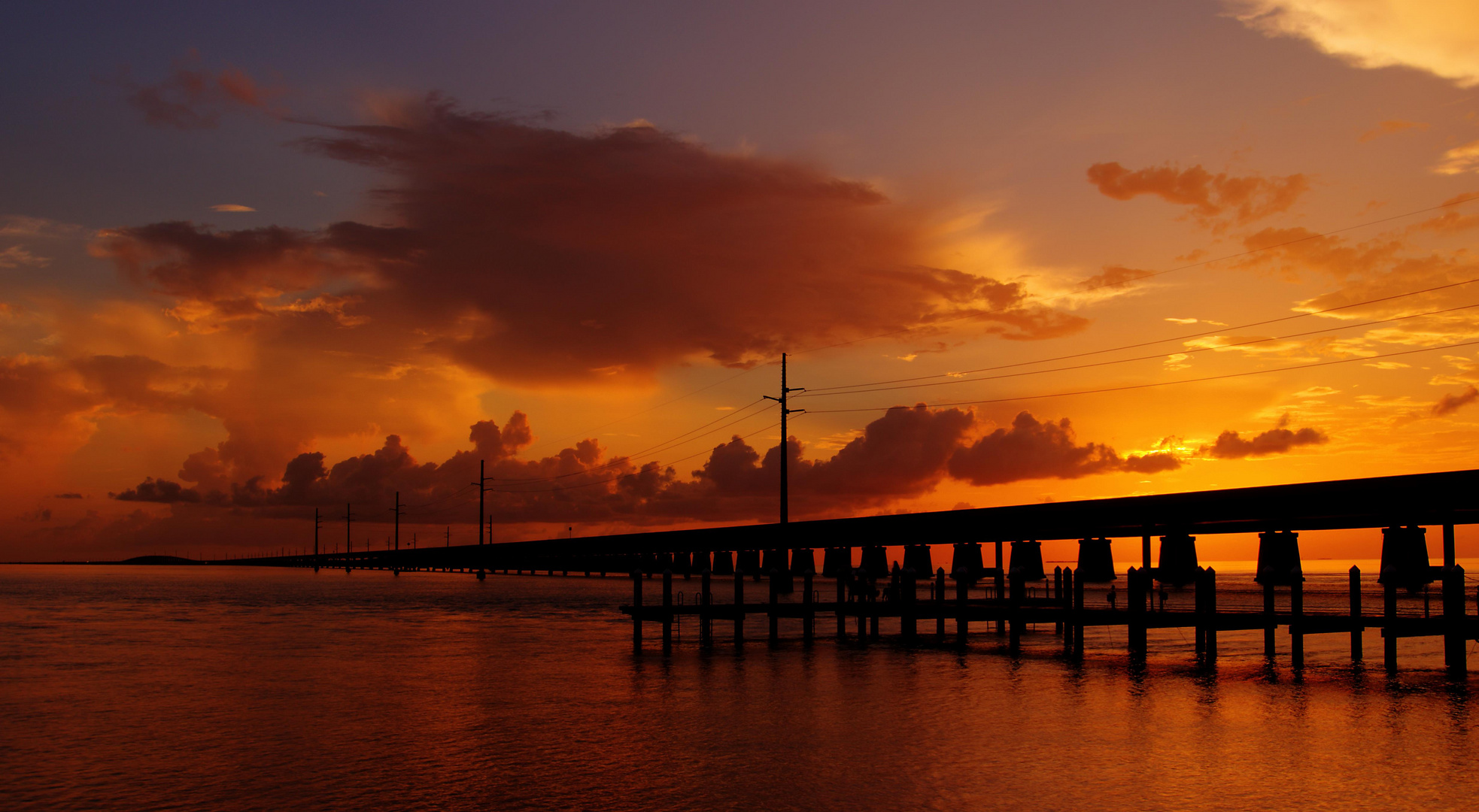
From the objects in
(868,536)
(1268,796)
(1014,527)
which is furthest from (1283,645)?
(1268,796)

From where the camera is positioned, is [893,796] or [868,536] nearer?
[893,796]

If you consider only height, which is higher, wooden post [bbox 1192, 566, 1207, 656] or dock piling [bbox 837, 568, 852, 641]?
wooden post [bbox 1192, 566, 1207, 656]

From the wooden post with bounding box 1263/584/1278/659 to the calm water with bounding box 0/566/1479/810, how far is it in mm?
801

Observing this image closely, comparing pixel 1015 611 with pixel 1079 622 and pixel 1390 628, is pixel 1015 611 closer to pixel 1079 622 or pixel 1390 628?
pixel 1079 622

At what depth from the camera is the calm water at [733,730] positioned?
55.7 feet

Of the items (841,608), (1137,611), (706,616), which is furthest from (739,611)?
(1137,611)

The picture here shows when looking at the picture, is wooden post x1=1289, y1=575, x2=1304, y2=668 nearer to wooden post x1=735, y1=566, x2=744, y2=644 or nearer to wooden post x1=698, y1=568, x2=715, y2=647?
wooden post x1=735, y1=566, x2=744, y2=644

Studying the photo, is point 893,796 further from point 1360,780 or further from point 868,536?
point 868,536

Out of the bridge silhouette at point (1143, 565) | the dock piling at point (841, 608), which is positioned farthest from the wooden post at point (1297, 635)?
the dock piling at point (841, 608)

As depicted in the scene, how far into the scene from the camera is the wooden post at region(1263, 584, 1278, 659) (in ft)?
112

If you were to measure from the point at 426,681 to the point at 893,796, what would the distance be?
2006 centimetres

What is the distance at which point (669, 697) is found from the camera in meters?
27.7

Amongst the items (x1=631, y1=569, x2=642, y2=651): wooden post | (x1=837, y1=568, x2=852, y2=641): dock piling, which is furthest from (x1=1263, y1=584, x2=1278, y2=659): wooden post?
(x1=631, y1=569, x2=642, y2=651): wooden post

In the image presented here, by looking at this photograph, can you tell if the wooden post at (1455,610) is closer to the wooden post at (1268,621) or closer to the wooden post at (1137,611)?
the wooden post at (1268,621)
